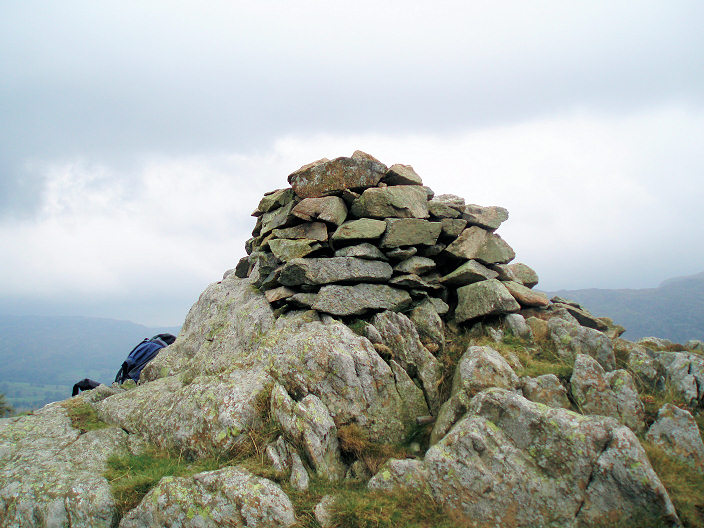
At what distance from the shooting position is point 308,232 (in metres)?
18.2

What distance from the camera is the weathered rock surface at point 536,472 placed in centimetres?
882

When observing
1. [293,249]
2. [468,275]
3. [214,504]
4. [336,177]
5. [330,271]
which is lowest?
[214,504]

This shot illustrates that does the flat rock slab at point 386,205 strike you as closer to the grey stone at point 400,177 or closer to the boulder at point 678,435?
the grey stone at point 400,177

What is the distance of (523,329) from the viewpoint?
15.7 m

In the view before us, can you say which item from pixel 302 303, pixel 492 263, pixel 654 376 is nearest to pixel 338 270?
pixel 302 303

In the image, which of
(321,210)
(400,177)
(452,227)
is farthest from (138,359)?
(452,227)

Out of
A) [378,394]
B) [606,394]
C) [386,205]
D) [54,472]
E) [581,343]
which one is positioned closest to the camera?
[54,472]

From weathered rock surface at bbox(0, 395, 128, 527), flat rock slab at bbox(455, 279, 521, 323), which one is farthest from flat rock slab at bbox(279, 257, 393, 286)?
weathered rock surface at bbox(0, 395, 128, 527)

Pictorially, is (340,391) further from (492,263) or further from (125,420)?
(492,263)

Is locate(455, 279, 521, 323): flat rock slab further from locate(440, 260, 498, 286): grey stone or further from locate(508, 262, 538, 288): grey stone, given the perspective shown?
locate(508, 262, 538, 288): grey stone

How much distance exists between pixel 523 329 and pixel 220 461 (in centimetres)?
1229

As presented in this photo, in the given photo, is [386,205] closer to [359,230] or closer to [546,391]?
[359,230]

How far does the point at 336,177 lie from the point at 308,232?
3.28 m

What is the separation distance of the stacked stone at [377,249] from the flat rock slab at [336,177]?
0.17ft
